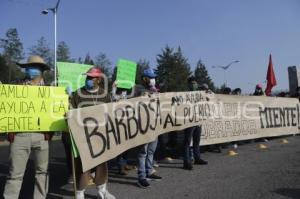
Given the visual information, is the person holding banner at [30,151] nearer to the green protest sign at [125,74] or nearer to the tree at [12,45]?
the green protest sign at [125,74]

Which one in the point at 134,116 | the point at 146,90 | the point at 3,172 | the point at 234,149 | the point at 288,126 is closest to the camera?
the point at 134,116

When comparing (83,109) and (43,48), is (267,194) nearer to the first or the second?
(83,109)

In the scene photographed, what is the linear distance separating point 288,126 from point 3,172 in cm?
845

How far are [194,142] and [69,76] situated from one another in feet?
10.1

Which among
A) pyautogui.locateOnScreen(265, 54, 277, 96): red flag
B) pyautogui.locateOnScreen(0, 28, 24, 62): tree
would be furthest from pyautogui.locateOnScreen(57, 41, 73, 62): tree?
pyautogui.locateOnScreen(265, 54, 277, 96): red flag

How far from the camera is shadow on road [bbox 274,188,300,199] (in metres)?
5.88

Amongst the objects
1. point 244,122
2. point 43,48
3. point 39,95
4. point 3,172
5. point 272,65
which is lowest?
point 3,172

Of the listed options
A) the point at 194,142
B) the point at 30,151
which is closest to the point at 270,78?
the point at 194,142

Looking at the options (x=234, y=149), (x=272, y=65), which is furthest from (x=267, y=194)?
(x=272, y=65)

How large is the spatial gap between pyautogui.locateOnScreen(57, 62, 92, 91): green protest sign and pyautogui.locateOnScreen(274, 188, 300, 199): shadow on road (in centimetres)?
479

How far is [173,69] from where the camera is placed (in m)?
82.9

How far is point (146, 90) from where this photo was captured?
7441mm

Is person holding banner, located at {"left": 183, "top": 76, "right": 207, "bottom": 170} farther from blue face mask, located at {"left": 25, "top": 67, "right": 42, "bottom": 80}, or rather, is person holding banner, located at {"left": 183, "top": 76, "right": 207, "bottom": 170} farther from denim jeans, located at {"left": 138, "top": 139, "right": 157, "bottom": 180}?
blue face mask, located at {"left": 25, "top": 67, "right": 42, "bottom": 80}

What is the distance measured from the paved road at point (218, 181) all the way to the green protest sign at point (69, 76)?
1915 mm
